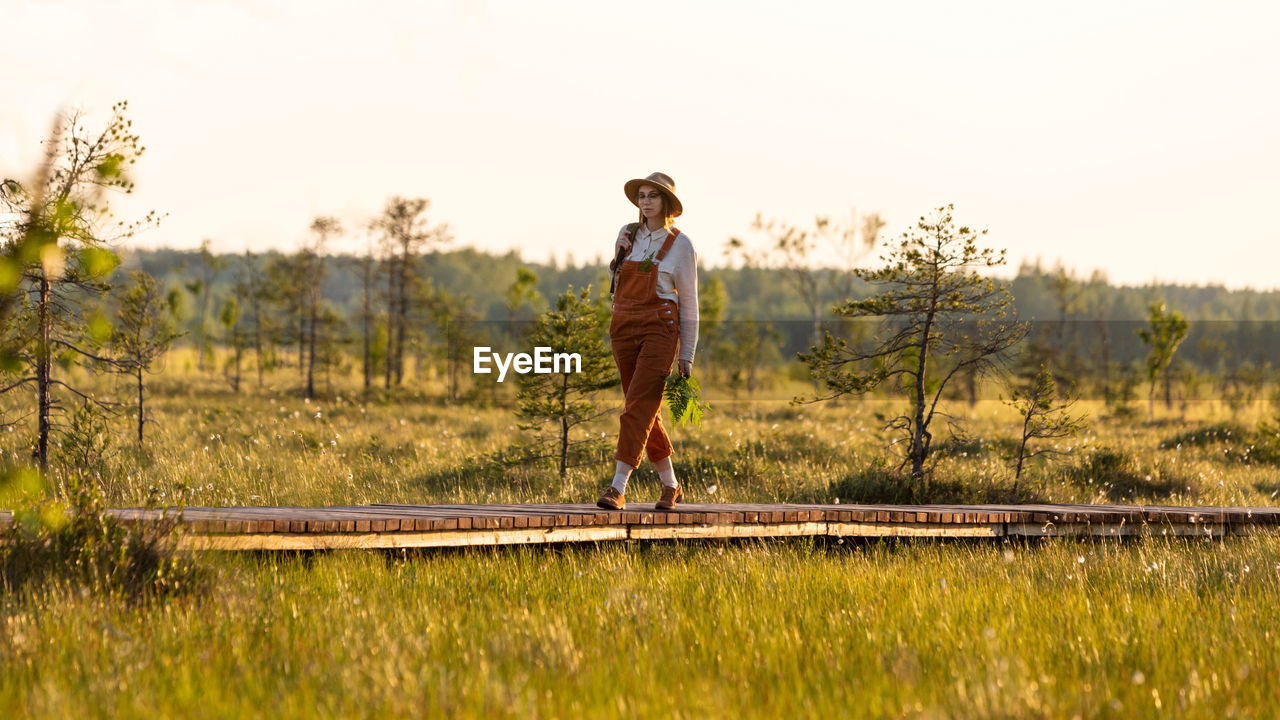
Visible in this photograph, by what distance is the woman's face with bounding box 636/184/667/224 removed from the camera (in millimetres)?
7109

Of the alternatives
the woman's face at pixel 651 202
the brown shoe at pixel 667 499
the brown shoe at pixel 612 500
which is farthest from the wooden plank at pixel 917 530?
the woman's face at pixel 651 202

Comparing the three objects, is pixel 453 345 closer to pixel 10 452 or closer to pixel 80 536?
pixel 10 452

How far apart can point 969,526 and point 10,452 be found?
1128cm

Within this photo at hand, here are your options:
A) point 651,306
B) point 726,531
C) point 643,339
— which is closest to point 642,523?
point 726,531

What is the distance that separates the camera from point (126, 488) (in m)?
10.3

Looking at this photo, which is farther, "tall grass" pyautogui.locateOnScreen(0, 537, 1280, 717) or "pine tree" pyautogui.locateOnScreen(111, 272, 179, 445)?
"pine tree" pyautogui.locateOnScreen(111, 272, 179, 445)

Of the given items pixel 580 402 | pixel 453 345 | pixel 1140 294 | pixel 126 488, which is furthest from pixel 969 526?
pixel 1140 294

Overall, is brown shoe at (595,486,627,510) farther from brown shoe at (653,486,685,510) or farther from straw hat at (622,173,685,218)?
straw hat at (622,173,685,218)

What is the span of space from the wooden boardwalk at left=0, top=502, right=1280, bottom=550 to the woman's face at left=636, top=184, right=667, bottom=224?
2.18 metres

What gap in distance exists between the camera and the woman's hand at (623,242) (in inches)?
286

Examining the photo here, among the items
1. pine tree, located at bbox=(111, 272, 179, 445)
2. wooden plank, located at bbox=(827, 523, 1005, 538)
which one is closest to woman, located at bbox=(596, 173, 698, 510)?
wooden plank, located at bbox=(827, 523, 1005, 538)

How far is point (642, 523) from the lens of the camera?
7.35 m

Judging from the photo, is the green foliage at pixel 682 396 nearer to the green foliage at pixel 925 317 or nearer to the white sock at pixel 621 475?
the white sock at pixel 621 475

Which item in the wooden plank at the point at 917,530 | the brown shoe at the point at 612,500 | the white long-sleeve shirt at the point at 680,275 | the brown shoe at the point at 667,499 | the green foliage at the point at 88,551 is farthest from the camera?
the wooden plank at the point at 917,530
